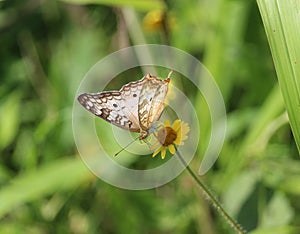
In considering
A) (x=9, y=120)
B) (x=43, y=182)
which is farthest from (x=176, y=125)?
(x=9, y=120)

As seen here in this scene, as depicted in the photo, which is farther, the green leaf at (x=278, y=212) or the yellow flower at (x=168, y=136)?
the green leaf at (x=278, y=212)

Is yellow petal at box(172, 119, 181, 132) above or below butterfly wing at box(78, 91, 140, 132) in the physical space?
below

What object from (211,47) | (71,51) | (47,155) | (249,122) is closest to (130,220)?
(47,155)

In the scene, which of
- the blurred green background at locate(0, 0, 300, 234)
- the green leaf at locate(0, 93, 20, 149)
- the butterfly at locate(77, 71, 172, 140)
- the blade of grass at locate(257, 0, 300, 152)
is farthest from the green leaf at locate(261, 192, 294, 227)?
the green leaf at locate(0, 93, 20, 149)

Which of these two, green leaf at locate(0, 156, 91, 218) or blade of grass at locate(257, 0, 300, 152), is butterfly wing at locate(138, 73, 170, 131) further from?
green leaf at locate(0, 156, 91, 218)

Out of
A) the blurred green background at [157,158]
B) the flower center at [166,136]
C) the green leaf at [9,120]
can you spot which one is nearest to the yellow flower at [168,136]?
the flower center at [166,136]

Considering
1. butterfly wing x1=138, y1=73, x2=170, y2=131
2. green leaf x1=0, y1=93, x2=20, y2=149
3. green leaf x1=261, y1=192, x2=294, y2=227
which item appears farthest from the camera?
green leaf x1=0, y1=93, x2=20, y2=149

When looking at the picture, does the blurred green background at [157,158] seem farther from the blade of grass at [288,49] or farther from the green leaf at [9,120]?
the blade of grass at [288,49]
